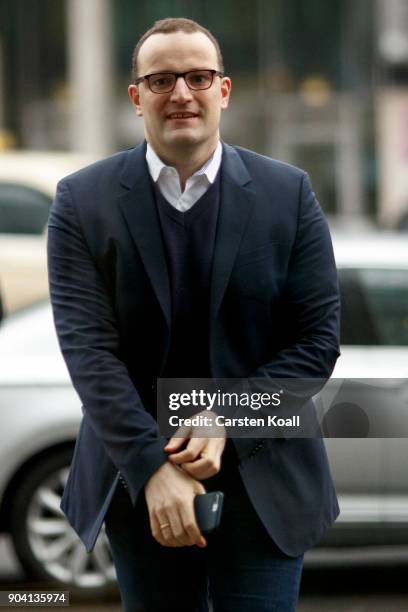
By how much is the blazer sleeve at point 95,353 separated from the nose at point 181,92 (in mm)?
276

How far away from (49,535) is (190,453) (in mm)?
3022

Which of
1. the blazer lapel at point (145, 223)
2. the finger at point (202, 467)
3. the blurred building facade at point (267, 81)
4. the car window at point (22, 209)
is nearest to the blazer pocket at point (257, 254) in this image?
the blazer lapel at point (145, 223)

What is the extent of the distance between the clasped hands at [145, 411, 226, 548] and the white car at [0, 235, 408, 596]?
2.72m

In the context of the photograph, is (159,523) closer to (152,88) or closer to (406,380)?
(152,88)

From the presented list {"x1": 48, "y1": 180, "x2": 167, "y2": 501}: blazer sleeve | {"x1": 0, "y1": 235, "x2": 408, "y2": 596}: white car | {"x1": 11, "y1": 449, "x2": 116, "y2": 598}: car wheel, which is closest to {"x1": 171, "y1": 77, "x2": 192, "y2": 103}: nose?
{"x1": 48, "y1": 180, "x2": 167, "y2": 501}: blazer sleeve

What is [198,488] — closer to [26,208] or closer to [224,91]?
[224,91]

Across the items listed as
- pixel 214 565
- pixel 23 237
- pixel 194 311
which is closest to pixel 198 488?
pixel 214 565

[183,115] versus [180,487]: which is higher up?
[183,115]

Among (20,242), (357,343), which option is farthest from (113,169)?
(20,242)

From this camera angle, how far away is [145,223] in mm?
2666

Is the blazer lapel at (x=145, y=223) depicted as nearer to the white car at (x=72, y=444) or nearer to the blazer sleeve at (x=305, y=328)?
the blazer sleeve at (x=305, y=328)

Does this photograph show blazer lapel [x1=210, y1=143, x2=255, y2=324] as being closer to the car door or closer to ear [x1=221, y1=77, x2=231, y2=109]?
ear [x1=221, y1=77, x2=231, y2=109]

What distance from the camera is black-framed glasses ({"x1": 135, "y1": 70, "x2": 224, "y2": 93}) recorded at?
103 inches

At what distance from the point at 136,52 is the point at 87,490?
83 cm
